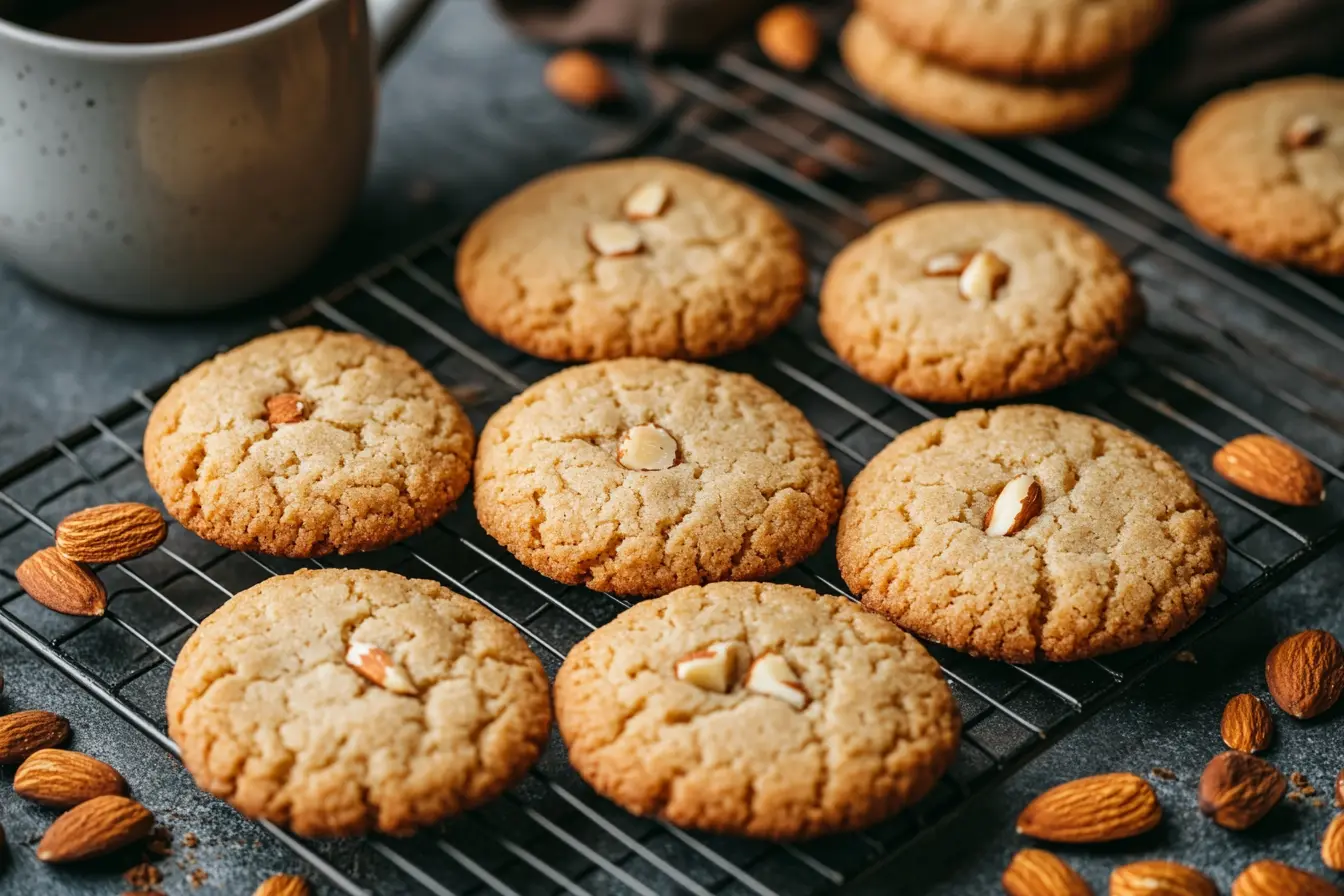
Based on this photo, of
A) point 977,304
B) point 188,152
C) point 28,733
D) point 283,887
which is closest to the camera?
point 283,887

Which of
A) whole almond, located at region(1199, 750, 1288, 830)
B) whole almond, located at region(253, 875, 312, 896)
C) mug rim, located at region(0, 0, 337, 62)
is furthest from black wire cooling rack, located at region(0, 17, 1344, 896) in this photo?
mug rim, located at region(0, 0, 337, 62)

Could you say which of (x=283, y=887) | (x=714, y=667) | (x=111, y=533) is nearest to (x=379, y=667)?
(x=283, y=887)

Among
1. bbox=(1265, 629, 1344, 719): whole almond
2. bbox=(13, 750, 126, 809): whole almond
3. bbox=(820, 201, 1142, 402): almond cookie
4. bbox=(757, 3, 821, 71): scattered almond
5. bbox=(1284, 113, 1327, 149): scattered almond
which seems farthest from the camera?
bbox=(757, 3, 821, 71): scattered almond

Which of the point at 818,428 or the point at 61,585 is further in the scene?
the point at 818,428

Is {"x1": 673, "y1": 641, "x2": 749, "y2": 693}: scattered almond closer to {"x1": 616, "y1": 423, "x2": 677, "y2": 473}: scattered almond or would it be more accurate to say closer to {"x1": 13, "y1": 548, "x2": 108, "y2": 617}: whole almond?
{"x1": 616, "y1": 423, "x2": 677, "y2": 473}: scattered almond

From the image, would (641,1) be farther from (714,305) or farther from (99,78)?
(99,78)

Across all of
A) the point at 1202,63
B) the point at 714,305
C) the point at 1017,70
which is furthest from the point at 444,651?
the point at 1202,63

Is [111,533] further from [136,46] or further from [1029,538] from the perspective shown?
[1029,538]
